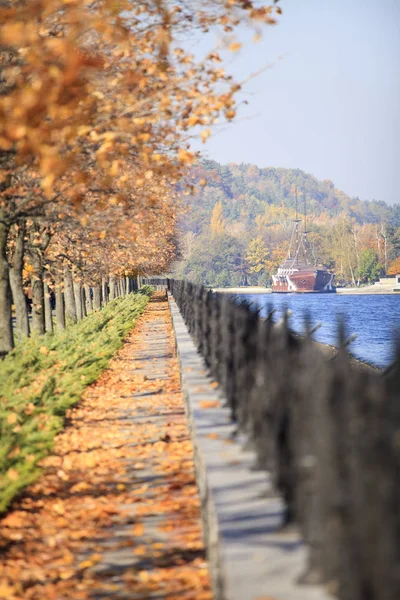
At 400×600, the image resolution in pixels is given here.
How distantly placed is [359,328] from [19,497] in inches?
3097

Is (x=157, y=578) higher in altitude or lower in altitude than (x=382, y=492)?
lower

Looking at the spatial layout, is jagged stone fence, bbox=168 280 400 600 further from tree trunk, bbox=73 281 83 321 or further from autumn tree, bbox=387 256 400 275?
autumn tree, bbox=387 256 400 275

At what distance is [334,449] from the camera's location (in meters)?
3.85

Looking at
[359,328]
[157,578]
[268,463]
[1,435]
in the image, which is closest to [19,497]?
[1,435]

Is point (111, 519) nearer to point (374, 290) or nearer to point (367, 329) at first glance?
point (367, 329)

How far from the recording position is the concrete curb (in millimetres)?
4211

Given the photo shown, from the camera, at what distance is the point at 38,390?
13.5m

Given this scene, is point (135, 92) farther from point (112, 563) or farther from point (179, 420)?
point (112, 563)

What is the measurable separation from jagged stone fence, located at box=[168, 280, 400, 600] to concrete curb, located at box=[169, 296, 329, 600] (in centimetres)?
13

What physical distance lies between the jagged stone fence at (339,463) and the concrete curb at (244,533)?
0.13m

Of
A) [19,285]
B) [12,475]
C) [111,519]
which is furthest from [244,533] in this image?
[19,285]

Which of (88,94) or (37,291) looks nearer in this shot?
(88,94)

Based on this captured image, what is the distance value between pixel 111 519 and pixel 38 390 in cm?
585

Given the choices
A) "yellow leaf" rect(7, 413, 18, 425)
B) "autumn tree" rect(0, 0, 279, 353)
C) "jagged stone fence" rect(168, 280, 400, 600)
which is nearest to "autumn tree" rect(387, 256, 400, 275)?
"autumn tree" rect(0, 0, 279, 353)
